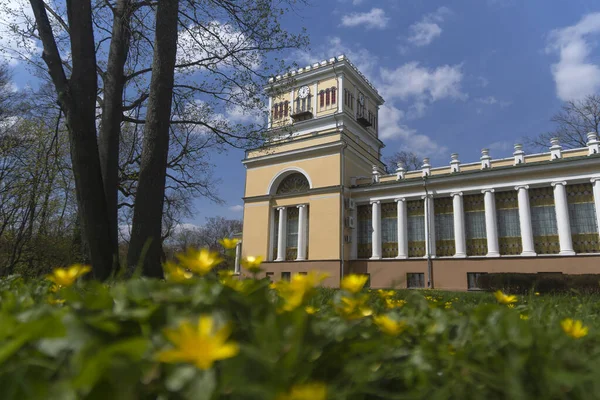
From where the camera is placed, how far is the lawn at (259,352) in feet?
1.77

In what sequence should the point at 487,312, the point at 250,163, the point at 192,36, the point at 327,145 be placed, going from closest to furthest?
1. the point at 487,312
2. the point at 192,36
3. the point at 327,145
4. the point at 250,163

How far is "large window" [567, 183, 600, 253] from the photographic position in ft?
61.5

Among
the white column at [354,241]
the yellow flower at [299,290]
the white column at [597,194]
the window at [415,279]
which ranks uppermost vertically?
the white column at [597,194]

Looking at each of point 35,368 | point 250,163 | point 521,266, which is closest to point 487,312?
point 35,368

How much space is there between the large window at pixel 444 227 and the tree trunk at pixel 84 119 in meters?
20.4

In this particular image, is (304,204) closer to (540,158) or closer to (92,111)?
(540,158)

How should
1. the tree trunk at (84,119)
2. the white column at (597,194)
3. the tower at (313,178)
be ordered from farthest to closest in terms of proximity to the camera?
the tower at (313,178)
the white column at (597,194)
the tree trunk at (84,119)

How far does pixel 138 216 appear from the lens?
5.63m

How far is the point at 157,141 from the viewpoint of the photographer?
595 centimetres

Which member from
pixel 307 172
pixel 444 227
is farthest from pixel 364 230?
pixel 307 172

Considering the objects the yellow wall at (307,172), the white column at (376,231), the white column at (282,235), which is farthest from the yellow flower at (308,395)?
the white column at (282,235)

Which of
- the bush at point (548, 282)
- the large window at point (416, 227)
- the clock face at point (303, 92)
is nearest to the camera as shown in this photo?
the bush at point (548, 282)

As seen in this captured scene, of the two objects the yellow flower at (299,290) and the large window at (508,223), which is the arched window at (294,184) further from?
the yellow flower at (299,290)

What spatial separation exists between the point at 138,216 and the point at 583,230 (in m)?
21.8
